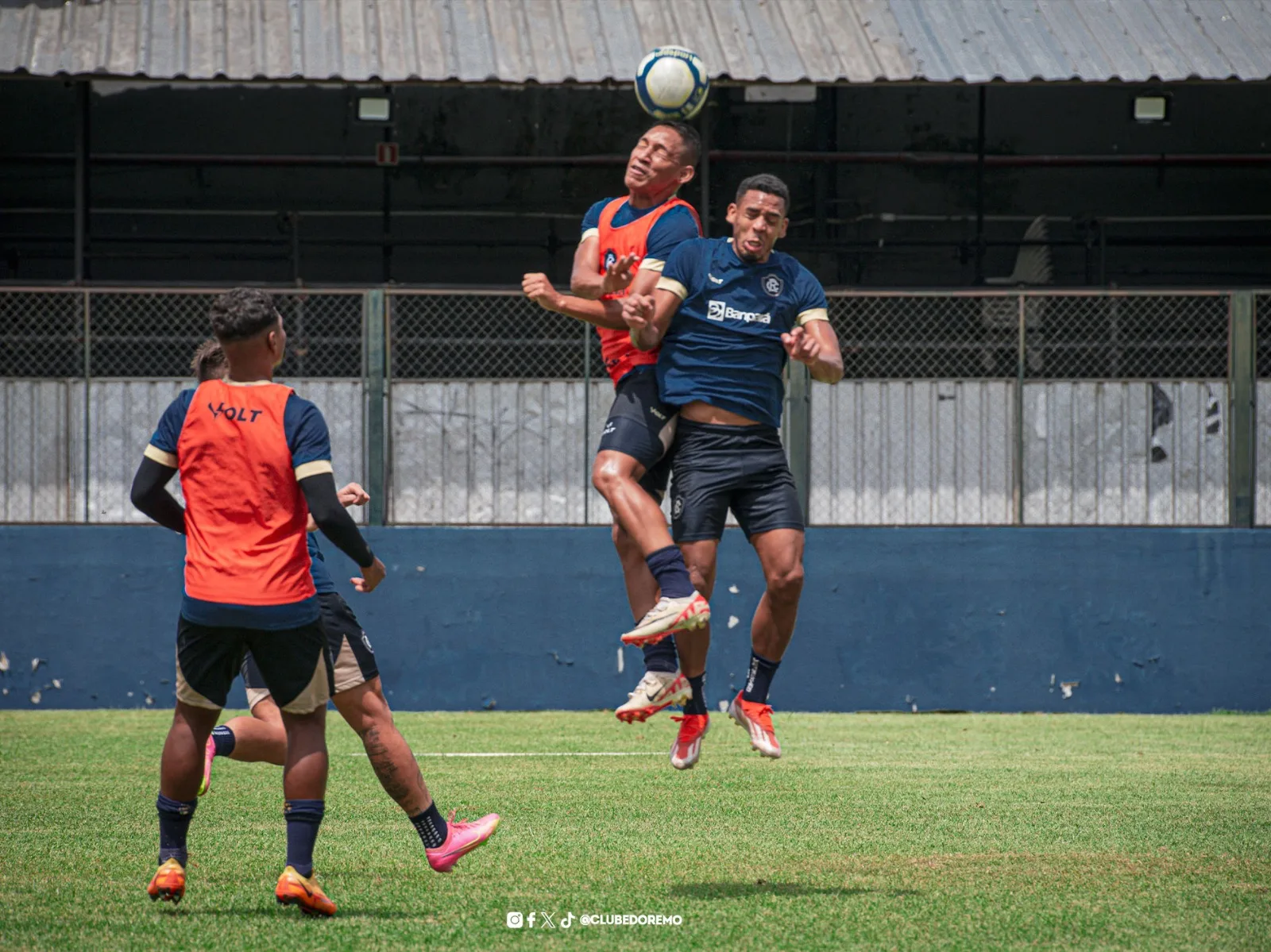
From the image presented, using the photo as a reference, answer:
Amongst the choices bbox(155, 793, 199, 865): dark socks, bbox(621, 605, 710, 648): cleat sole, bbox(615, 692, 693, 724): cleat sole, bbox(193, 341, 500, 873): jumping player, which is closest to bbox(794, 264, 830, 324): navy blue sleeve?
bbox(621, 605, 710, 648): cleat sole

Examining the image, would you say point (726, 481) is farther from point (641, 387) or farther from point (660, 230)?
point (660, 230)

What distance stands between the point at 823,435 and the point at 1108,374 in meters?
2.81

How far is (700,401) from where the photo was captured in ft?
23.2

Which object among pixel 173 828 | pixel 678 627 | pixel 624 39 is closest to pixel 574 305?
pixel 678 627

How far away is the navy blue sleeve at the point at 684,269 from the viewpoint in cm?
695

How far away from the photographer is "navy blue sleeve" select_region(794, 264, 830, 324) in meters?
7.12

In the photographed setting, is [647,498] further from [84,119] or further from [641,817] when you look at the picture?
[84,119]

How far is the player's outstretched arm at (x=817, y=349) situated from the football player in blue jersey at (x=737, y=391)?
14 mm

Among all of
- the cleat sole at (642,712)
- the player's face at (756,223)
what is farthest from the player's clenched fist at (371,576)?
the player's face at (756,223)

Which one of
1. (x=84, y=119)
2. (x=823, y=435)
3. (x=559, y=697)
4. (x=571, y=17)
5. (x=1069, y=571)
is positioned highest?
(x=571, y=17)

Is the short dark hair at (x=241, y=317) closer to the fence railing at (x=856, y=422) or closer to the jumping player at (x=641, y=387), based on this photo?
the jumping player at (x=641, y=387)

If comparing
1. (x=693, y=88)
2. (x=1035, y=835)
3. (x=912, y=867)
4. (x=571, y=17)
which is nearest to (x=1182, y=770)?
(x=1035, y=835)

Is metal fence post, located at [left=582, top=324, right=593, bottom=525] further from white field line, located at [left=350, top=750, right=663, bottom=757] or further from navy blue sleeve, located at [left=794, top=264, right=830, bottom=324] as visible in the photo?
navy blue sleeve, located at [left=794, top=264, right=830, bottom=324]

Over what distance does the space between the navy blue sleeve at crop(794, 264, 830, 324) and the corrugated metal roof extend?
8.07 m
